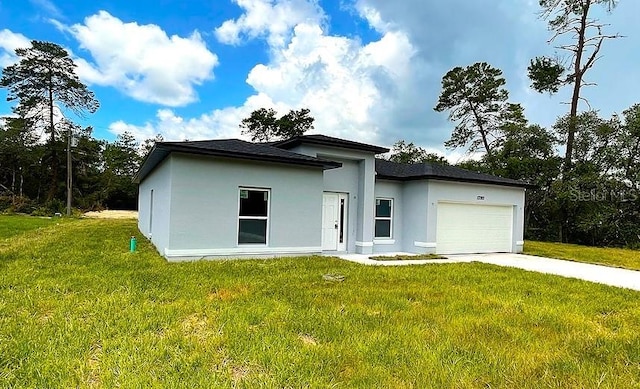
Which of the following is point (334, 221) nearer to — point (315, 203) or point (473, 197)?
point (315, 203)

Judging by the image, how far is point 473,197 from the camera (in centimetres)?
1412

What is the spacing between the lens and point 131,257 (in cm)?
968

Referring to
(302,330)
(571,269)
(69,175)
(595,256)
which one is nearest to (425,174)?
(571,269)

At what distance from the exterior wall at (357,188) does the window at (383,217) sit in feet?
2.41

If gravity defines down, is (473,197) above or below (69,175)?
below

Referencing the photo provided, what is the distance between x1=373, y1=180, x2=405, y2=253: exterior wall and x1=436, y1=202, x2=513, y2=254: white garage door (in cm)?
136

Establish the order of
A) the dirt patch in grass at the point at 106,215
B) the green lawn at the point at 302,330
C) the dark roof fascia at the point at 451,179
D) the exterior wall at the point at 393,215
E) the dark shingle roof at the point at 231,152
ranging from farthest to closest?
the dirt patch in grass at the point at 106,215 → the exterior wall at the point at 393,215 → the dark roof fascia at the point at 451,179 → the dark shingle roof at the point at 231,152 → the green lawn at the point at 302,330

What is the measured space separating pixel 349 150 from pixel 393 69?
299 inches

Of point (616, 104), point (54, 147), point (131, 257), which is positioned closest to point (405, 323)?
point (131, 257)

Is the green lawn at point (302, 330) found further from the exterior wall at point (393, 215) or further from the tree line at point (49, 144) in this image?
the tree line at point (49, 144)

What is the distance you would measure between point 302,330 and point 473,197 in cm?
1120

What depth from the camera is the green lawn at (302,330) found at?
11.7ft

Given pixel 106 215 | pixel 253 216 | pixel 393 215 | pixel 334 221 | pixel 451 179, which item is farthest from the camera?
pixel 106 215

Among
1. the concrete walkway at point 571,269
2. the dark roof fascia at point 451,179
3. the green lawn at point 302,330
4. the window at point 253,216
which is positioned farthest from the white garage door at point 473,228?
the window at point 253,216
